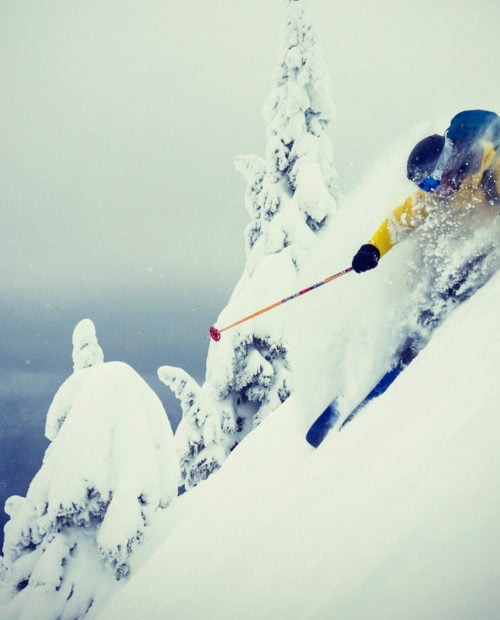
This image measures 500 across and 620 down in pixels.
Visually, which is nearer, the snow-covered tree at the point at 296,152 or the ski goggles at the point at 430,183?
the ski goggles at the point at 430,183

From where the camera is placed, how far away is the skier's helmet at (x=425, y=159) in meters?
3.54

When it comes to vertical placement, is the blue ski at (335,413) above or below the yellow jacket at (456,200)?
below

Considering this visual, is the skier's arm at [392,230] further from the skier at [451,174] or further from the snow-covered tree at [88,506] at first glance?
the snow-covered tree at [88,506]

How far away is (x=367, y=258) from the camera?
3.69m

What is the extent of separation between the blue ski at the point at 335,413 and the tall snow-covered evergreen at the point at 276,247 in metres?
4.78

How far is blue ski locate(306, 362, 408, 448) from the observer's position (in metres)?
4.02

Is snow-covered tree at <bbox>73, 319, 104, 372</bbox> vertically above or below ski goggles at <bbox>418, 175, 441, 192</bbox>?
above

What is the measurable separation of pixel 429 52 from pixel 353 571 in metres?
15.4

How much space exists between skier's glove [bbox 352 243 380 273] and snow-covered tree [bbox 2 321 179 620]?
598 cm

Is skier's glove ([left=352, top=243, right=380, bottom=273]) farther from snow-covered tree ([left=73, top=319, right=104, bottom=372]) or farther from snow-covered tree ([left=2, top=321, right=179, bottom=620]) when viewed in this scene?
snow-covered tree ([left=73, top=319, right=104, bottom=372])

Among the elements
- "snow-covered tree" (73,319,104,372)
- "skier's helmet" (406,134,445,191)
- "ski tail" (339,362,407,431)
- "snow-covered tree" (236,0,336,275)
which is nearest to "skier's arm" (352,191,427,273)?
"skier's helmet" (406,134,445,191)

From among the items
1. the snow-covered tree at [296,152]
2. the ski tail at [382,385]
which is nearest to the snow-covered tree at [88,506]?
the snow-covered tree at [296,152]

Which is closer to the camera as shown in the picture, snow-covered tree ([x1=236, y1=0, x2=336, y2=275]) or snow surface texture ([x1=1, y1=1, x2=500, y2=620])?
snow surface texture ([x1=1, y1=1, x2=500, y2=620])

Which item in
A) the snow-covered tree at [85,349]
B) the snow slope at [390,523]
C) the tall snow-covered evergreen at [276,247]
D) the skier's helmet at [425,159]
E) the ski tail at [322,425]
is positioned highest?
the snow-covered tree at [85,349]
